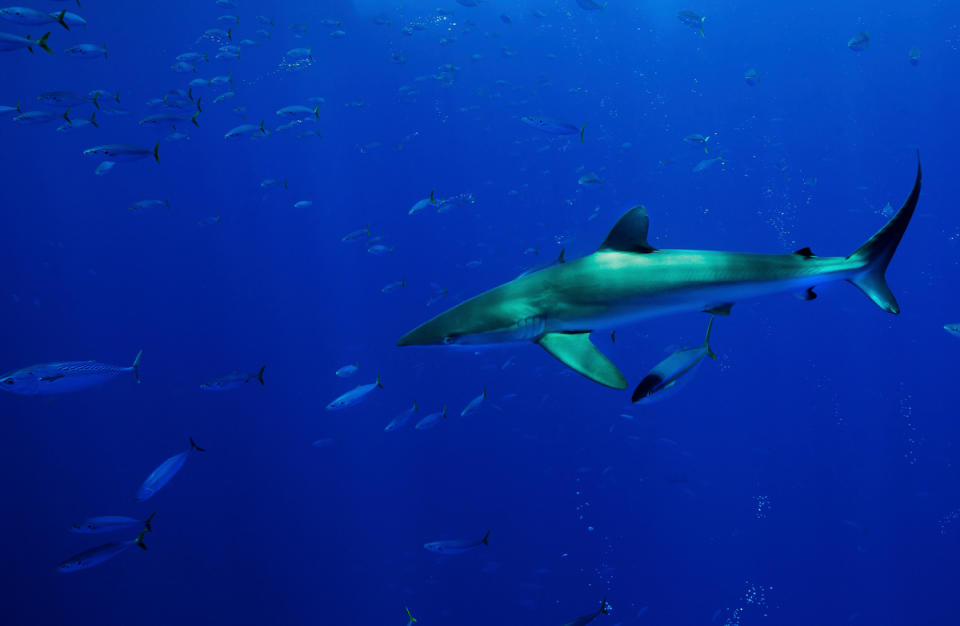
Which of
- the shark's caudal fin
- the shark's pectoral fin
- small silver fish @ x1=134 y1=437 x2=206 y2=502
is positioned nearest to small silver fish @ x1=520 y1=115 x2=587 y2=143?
the shark's caudal fin

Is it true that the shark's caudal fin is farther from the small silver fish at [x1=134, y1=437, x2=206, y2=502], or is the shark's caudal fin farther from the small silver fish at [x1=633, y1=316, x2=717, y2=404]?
the small silver fish at [x1=134, y1=437, x2=206, y2=502]

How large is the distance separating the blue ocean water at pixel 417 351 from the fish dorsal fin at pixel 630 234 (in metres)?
5.22

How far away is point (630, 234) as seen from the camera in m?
2.65

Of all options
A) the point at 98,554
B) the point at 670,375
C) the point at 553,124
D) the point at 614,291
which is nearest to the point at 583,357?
the point at 614,291

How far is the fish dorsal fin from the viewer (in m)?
2.64

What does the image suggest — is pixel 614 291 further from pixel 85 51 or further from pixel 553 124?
pixel 85 51

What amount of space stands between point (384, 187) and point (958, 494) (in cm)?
2517

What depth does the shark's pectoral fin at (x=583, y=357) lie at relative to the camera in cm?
217

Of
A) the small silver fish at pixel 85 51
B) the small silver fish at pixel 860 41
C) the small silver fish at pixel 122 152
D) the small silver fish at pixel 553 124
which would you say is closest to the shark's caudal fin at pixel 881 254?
the small silver fish at pixel 553 124

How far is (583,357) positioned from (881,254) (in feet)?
5.98

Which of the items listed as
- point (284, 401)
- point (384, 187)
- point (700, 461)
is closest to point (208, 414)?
point (284, 401)

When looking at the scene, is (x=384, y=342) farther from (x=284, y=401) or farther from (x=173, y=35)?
(x=173, y=35)

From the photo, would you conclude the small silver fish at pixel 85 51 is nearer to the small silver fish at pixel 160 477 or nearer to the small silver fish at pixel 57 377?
the small silver fish at pixel 57 377

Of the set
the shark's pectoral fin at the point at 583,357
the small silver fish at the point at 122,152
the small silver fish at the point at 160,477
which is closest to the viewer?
the shark's pectoral fin at the point at 583,357
